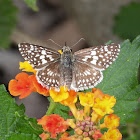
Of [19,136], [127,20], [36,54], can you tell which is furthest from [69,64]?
[127,20]

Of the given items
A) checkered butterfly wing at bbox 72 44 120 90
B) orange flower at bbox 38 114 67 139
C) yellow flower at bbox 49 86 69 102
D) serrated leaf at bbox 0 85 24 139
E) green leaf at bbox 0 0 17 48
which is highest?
green leaf at bbox 0 0 17 48

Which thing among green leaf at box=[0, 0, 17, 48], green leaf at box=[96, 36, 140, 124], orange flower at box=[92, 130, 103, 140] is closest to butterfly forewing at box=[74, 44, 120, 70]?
green leaf at box=[96, 36, 140, 124]

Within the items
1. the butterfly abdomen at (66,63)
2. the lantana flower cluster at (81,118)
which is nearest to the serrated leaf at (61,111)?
the lantana flower cluster at (81,118)

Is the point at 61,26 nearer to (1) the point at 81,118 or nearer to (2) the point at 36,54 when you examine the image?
(2) the point at 36,54

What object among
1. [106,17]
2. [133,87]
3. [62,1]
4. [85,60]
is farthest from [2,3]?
[133,87]

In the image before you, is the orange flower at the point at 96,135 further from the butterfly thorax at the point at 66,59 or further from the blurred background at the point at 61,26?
the blurred background at the point at 61,26

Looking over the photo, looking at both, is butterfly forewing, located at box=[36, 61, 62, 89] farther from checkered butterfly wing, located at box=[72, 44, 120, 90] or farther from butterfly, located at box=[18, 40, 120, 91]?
checkered butterfly wing, located at box=[72, 44, 120, 90]
